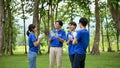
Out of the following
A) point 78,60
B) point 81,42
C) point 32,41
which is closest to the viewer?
point 78,60

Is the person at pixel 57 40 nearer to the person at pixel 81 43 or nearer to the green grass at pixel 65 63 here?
the person at pixel 81 43

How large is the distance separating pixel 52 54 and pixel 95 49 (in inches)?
1051

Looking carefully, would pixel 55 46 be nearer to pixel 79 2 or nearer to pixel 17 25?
pixel 79 2

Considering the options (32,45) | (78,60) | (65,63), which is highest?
(32,45)

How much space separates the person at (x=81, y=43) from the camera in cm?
1093

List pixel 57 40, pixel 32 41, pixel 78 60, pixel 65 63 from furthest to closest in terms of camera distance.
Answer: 1. pixel 65 63
2. pixel 57 40
3. pixel 32 41
4. pixel 78 60

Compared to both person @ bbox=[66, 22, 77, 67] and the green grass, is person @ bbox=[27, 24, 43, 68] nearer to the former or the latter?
person @ bbox=[66, 22, 77, 67]

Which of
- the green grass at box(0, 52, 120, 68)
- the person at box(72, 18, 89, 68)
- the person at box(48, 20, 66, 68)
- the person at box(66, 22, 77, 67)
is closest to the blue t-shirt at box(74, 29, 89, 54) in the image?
the person at box(72, 18, 89, 68)

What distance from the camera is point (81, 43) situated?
1112cm

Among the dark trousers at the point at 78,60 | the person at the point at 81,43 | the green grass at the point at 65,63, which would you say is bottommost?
the green grass at the point at 65,63

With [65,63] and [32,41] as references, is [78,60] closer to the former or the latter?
[32,41]

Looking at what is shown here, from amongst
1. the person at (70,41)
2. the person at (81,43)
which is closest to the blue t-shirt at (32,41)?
the person at (70,41)

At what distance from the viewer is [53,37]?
44.0ft

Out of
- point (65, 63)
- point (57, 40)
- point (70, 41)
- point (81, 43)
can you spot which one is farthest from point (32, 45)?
point (65, 63)
